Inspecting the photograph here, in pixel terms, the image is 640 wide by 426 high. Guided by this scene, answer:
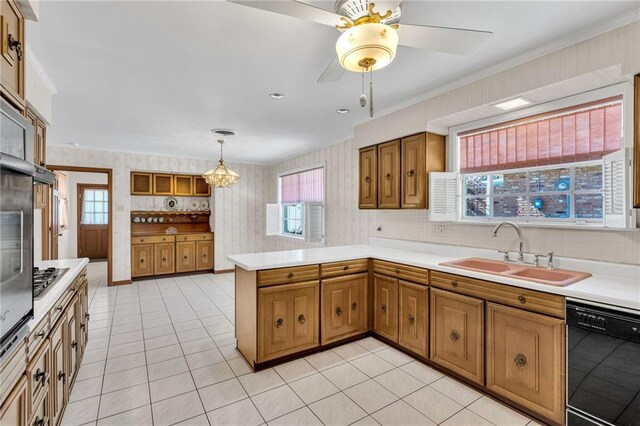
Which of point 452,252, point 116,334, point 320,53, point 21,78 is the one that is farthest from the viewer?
point 116,334

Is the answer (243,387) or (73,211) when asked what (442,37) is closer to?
(243,387)

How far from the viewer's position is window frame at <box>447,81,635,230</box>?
6.83ft

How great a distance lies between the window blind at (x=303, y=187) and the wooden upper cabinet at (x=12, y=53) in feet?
13.7

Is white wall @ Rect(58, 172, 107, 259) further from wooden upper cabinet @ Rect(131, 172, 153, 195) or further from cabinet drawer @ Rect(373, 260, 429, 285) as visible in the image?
cabinet drawer @ Rect(373, 260, 429, 285)

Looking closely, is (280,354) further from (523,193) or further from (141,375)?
(523,193)

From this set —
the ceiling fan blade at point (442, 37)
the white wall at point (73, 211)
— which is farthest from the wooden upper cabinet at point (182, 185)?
the ceiling fan blade at point (442, 37)

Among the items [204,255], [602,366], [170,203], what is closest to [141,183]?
[170,203]

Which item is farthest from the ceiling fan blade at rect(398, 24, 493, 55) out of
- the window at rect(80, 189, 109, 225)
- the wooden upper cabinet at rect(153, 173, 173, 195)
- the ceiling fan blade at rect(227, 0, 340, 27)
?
the window at rect(80, 189, 109, 225)

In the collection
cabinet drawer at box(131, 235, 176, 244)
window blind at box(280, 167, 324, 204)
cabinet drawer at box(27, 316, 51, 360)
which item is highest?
window blind at box(280, 167, 324, 204)

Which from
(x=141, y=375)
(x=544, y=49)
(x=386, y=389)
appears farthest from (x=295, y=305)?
(x=544, y=49)

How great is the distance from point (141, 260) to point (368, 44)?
20.8 ft

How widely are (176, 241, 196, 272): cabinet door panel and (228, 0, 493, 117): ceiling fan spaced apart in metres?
6.01

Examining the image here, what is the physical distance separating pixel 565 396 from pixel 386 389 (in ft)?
3.70

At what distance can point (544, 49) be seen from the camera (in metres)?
2.25
